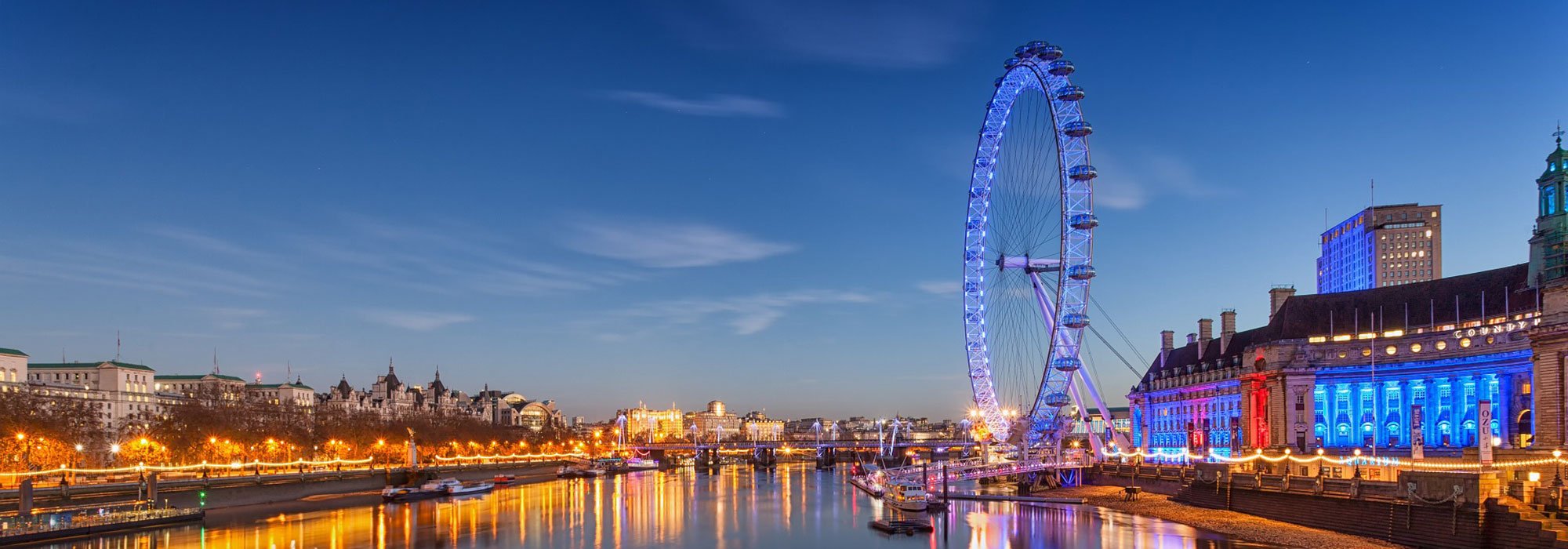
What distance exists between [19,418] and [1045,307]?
82887mm

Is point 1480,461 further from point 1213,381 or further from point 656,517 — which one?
point 1213,381

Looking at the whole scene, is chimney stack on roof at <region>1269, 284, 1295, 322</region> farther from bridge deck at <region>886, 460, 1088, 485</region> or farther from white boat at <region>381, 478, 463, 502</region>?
white boat at <region>381, 478, 463, 502</region>

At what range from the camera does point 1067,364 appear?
9231cm

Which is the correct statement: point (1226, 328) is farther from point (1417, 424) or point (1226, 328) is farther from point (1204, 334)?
point (1417, 424)

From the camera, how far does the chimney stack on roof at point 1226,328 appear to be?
376 feet

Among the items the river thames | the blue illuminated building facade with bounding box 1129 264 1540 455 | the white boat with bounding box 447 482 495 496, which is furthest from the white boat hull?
the white boat with bounding box 447 482 495 496

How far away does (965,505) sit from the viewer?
8569 centimetres

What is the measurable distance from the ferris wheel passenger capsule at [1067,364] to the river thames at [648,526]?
12.7 meters

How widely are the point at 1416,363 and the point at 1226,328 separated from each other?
103 ft

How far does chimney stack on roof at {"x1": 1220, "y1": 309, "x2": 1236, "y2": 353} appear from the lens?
11469 centimetres

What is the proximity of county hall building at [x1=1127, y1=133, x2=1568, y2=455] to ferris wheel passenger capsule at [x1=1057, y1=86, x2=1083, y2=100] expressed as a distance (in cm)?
2618

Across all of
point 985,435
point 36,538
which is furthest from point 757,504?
point 36,538

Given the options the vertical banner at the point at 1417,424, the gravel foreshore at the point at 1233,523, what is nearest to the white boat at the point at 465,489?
the gravel foreshore at the point at 1233,523

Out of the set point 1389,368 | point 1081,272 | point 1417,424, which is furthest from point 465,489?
point 1417,424
